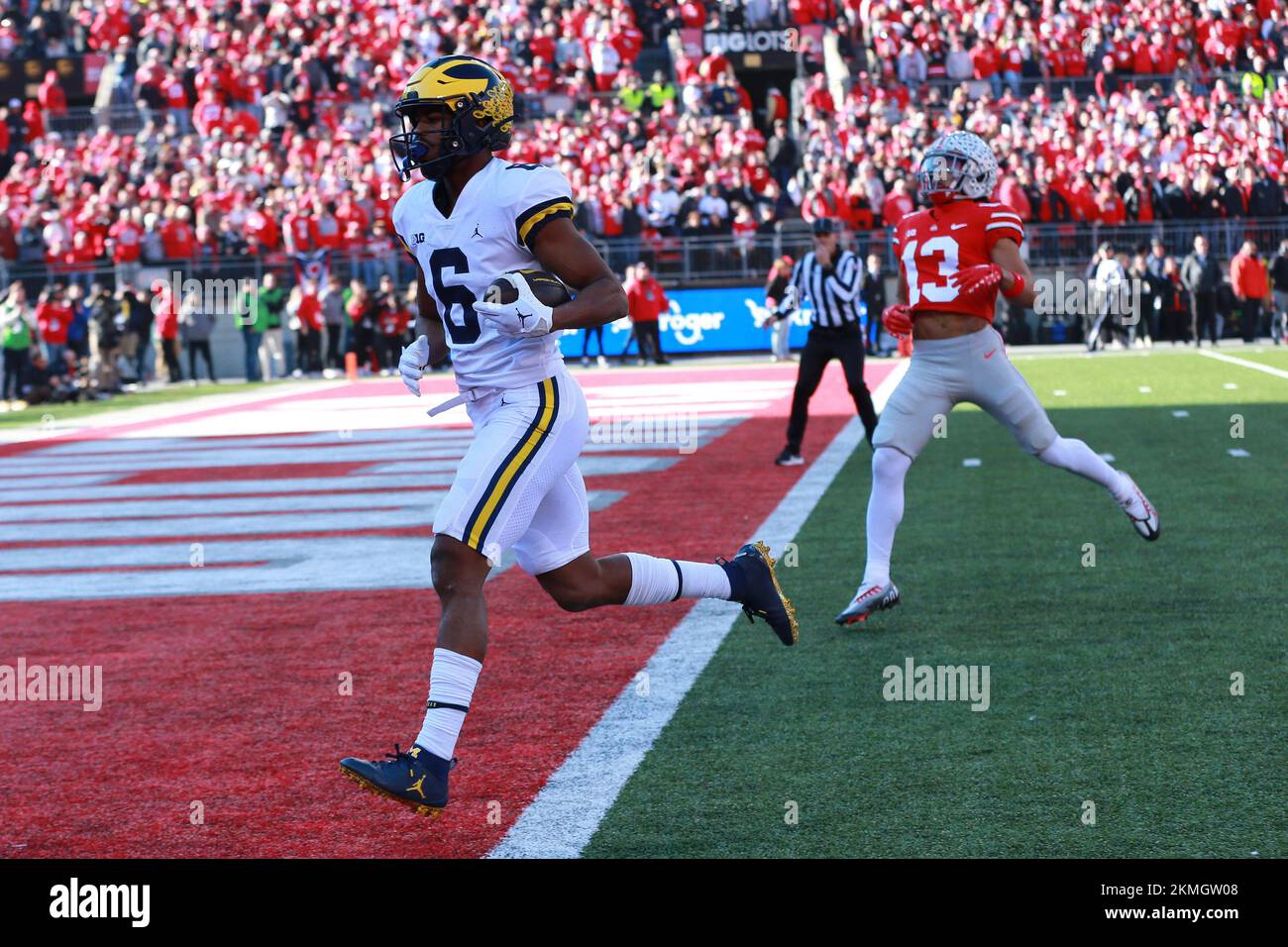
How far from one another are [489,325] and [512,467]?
395 millimetres

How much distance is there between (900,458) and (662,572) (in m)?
1.79

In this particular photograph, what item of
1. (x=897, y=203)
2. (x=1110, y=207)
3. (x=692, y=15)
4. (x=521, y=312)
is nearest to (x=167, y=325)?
(x=897, y=203)

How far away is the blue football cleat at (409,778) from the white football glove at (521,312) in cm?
116

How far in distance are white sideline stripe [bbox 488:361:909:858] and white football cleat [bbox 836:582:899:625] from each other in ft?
1.11

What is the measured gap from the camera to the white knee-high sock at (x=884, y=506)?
7.04 metres

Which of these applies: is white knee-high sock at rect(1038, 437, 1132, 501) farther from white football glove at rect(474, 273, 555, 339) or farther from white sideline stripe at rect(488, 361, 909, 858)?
white football glove at rect(474, 273, 555, 339)

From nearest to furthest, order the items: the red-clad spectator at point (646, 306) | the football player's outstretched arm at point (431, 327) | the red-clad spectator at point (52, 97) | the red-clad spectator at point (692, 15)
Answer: the football player's outstretched arm at point (431, 327)
the red-clad spectator at point (646, 306)
the red-clad spectator at point (52, 97)
the red-clad spectator at point (692, 15)

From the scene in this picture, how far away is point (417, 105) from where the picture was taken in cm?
486

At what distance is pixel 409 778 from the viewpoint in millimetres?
4363

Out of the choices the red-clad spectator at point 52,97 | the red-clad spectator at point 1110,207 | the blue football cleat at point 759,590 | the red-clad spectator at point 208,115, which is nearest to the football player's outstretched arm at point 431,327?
the blue football cleat at point 759,590

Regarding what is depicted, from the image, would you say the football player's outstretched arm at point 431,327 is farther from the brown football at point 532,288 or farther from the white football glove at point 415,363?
the brown football at point 532,288

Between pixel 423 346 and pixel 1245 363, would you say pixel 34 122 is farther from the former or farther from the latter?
pixel 423 346

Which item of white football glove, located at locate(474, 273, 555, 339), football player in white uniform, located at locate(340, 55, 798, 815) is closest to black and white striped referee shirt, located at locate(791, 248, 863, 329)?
football player in white uniform, located at locate(340, 55, 798, 815)
